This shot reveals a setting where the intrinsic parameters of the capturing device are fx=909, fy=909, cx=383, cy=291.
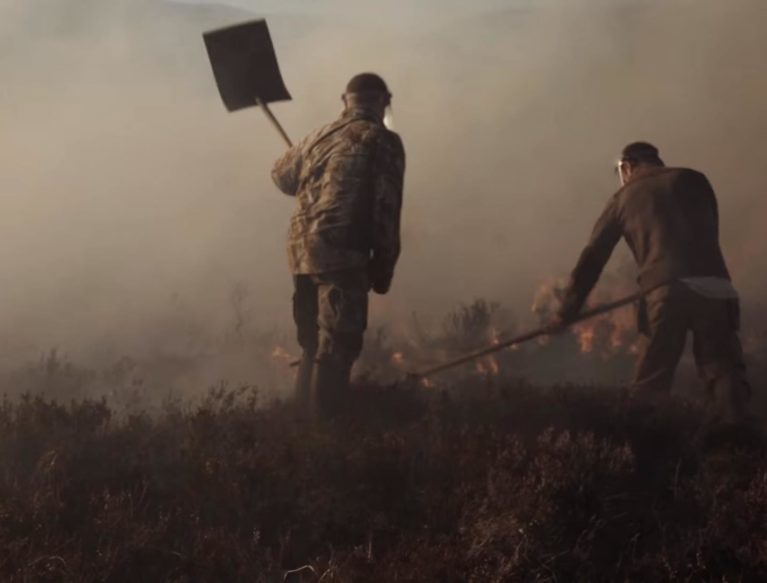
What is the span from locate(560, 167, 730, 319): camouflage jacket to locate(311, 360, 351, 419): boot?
1958 mm

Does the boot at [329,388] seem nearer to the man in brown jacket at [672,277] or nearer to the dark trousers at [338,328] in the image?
the dark trousers at [338,328]

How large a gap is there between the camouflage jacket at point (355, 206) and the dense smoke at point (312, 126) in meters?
3.90

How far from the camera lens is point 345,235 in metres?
5.90

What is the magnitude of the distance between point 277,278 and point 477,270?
268 cm

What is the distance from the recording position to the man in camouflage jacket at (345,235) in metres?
5.86

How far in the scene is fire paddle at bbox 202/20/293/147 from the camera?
664 cm

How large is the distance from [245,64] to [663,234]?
11.1 ft

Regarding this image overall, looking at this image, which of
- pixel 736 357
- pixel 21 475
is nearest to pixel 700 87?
pixel 736 357

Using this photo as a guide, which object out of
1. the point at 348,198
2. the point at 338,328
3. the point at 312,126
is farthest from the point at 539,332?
the point at 312,126

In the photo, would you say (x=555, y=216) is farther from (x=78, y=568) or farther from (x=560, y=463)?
(x=78, y=568)

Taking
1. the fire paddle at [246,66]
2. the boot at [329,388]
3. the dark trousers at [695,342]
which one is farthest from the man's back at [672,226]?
the fire paddle at [246,66]

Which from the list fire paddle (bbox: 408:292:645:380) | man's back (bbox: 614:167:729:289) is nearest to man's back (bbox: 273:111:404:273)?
fire paddle (bbox: 408:292:645:380)

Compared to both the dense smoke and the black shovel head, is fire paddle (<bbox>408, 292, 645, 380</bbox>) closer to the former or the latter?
the black shovel head

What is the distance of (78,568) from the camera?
11.8 feet
